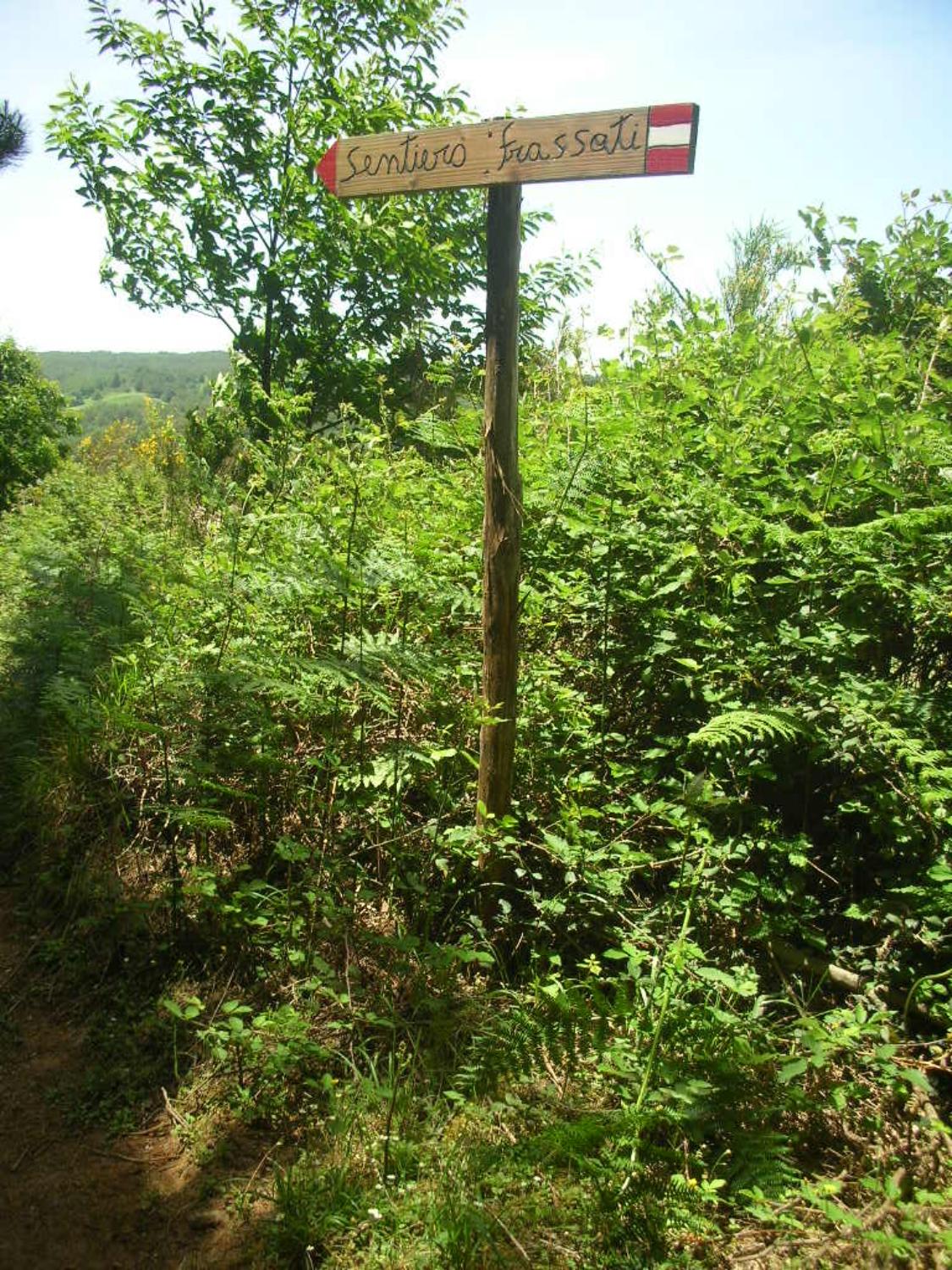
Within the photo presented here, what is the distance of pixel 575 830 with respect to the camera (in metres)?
2.82

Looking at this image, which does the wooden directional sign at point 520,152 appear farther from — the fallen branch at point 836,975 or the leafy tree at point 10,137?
the leafy tree at point 10,137

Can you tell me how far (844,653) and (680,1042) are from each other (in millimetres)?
1408

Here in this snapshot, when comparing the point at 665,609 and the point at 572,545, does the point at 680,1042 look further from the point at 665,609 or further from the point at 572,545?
the point at 572,545

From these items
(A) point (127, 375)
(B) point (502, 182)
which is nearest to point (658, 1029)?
(B) point (502, 182)

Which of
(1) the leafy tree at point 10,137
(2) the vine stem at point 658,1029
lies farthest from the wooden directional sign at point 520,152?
(1) the leafy tree at point 10,137

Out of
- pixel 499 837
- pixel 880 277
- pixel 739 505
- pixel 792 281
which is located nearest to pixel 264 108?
pixel 792 281

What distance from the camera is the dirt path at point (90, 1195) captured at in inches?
81.2

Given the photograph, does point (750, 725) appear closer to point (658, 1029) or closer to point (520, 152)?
point (658, 1029)

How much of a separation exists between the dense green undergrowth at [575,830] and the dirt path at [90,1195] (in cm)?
12

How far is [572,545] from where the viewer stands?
3.82 m

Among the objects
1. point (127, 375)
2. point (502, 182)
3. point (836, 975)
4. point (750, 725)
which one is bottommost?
point (836, 975)

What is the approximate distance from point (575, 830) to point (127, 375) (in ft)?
371

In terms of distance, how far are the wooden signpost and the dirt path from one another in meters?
1.41

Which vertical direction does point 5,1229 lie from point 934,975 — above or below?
below
